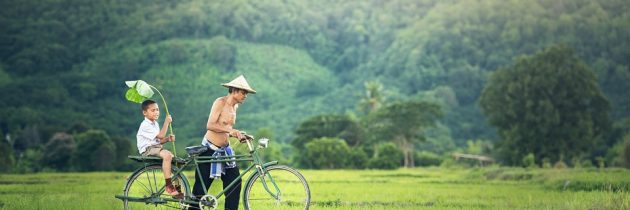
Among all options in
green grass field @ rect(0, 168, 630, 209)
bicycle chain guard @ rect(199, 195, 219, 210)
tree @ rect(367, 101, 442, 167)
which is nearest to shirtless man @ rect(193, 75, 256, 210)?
bicycle chain guard @ rect(199, 195, 219, 210)

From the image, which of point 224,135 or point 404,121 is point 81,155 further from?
point 224,135

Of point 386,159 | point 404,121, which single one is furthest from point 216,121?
point 404,121

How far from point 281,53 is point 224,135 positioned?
157 m

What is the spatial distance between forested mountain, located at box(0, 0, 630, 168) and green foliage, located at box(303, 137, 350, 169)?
43.2 metres

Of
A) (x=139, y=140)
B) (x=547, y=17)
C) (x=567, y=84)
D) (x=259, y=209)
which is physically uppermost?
(x=547, y=17)

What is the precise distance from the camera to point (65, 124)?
375ft

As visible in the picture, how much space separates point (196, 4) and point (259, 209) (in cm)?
17907

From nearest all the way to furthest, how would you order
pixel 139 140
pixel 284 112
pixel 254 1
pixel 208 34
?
pixel 139 140
pixel 284 112
pixel 208 34
pixel 254 1

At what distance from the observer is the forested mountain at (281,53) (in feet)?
411

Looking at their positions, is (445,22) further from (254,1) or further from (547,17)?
(254,1)

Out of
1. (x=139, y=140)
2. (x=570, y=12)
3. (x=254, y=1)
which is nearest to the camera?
(x=139, y=140)

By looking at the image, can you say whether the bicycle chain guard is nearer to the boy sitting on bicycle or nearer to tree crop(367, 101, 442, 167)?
the boy sitting on bicycle

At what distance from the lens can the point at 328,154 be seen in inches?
2549

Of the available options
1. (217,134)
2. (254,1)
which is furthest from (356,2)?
(217,134)
